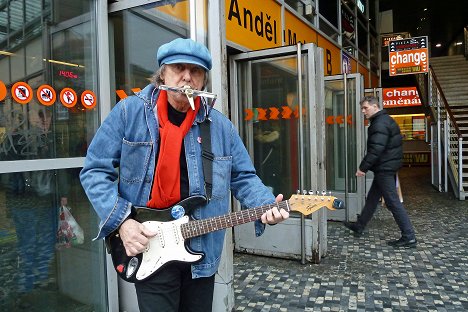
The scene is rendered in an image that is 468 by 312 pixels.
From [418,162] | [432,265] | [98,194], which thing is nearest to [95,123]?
[98,194]

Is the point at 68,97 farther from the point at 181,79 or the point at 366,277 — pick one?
the point at 366,277

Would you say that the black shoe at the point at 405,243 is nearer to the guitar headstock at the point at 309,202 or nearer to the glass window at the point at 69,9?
the guitar headstock at the point at 309,202

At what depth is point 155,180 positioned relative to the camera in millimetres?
1634

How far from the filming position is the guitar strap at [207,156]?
5.71ft

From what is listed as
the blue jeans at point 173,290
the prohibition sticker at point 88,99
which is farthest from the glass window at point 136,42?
the blue jeans at point 173,290

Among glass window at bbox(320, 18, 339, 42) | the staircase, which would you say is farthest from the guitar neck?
the staircase

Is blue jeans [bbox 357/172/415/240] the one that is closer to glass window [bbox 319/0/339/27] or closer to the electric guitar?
the electric guitar

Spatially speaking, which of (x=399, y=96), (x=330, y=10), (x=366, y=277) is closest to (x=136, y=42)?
(x=366, y=277)

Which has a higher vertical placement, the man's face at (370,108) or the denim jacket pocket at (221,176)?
the man's face at (370,108)

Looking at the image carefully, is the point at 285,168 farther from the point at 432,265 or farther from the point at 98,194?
the point at 98,194

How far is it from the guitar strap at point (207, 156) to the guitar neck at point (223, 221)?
0.11 metres

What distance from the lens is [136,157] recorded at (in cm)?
167

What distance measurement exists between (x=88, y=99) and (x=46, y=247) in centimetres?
105

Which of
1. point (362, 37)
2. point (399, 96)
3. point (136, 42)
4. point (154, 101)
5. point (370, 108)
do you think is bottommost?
point (154, 101)
